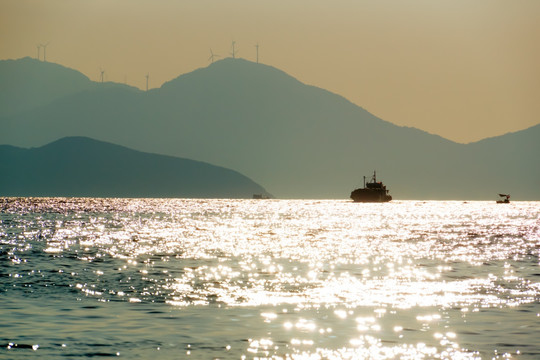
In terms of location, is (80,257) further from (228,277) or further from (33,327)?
(33,327)

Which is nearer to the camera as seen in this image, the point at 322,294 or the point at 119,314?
the point at 119,314

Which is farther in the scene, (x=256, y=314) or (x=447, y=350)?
(x=256, y=314)

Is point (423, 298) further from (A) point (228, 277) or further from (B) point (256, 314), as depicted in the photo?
(A) point (228, 277)

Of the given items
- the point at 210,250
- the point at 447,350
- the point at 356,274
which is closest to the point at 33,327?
the point at 447,350

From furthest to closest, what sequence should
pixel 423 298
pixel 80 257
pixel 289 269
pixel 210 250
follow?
pixel 210 250 → pixel 80 257 → pixel 289 269 → pixel 423 298

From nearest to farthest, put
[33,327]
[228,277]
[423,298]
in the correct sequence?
[33,327], [423,298], [228,277]

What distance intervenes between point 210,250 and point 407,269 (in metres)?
27.3

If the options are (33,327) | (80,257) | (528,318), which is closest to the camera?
(33,327)

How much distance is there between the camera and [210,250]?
9100cm

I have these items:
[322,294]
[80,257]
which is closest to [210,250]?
[80,257]

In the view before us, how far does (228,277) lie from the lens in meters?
61.8

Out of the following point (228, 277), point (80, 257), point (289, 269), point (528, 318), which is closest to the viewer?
point (528, 318)

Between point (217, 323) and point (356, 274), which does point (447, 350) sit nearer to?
point (217, 323)

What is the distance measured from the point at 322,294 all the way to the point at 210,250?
132ft
